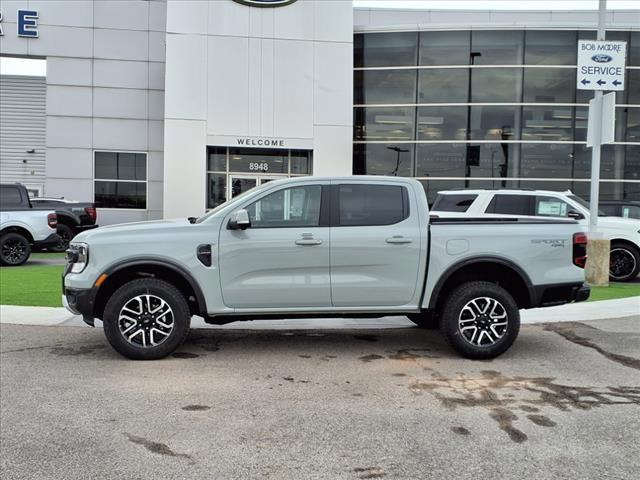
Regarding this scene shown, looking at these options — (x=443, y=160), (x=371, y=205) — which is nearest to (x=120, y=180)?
(x=443, y=160)

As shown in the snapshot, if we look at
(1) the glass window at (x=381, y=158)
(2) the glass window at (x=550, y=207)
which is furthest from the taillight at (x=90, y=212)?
(2) the glass window at (x=550, y=207)

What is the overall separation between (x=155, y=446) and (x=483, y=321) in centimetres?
370

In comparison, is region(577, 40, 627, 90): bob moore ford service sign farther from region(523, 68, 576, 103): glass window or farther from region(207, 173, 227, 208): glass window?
region(207, 173, 227, 208): glass window

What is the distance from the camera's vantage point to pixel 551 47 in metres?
21.5

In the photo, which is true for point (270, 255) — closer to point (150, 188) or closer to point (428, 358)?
point (428, 358)

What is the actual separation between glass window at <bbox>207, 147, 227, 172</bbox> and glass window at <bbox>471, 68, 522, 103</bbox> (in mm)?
9271

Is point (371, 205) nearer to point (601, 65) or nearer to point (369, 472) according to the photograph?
point (369, 472)

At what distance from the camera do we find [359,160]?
22.2m

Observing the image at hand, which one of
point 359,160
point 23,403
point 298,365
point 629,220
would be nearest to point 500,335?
point 298,365

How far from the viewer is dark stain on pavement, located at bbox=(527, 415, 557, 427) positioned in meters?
4.50

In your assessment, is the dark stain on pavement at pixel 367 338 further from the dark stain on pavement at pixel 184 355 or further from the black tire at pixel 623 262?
the black tire at pixel 623 262

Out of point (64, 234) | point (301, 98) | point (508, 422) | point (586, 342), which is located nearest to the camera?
point (508, 422)

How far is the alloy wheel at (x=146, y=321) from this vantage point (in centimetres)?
618

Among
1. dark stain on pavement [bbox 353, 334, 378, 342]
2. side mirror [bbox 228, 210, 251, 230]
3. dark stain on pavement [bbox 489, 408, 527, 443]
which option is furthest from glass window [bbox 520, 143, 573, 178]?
dark stain on pavement [bbox 489, 408, 527, 443]
